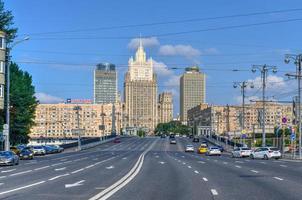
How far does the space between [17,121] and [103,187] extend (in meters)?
72.4

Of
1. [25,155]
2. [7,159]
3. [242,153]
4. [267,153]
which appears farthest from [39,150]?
[7,159]

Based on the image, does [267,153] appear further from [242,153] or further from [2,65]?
[2,65]

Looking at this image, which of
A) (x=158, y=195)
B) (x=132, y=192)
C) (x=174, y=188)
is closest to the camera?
(x=158, y=195)

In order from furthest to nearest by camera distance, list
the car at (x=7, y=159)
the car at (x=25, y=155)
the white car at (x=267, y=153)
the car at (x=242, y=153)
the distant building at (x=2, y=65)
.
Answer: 1. the car at (x=242, y=153)
2. the distant building at (x=2, y=65)
3. the car at (x=25, y=155)
4. the white car at (x=267, y=153)
5. the car at (x=7, y=159)

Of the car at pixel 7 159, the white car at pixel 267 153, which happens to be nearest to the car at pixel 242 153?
the white car at pixel 267 153

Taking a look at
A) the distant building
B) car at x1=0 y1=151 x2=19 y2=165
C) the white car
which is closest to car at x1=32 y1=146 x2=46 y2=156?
the distant building

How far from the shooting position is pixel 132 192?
19.5 meters

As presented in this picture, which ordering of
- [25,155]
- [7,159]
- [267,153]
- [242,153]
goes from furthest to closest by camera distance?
1. [242,153]
2. [25,155]
3. [267,153]
4. [7,159]

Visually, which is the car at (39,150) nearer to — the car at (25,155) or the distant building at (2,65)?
the distant building at (2,65)

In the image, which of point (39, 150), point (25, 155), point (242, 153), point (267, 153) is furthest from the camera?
point (39, 150)

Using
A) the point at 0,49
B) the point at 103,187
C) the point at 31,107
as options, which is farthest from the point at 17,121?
the point at 103,187

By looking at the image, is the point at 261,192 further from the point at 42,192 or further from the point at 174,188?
the point at 42,192

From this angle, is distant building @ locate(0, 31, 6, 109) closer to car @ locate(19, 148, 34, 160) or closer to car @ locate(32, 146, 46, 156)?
car @ locate(19, 148, 34, 160)

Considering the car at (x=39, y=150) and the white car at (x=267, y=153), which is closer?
the white car at (x=267, y=153)
